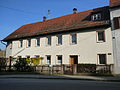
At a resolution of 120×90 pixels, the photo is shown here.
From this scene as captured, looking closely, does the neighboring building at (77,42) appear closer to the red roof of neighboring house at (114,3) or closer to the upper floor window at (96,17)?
the upper floor window at (96,17)

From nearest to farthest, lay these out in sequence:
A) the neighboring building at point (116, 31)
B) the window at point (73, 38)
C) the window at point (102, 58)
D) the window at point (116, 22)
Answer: the neighboring building at point (116, 31), the window at point (116, 22), the window at point (102, 58), the window at point (73, 38)

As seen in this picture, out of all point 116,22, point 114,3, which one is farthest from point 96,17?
point 116,22

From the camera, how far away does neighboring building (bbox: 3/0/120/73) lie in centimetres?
1691

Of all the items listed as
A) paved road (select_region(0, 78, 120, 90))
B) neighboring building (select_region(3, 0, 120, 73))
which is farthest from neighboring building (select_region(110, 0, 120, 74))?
paved road (select_region(0, 78, 120, 90))

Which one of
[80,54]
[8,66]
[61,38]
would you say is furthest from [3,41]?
[80,54]

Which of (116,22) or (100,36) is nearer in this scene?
(116,22)

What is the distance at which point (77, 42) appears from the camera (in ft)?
62.1

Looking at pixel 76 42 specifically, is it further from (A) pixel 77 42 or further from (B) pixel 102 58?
(B) pixel 102 58

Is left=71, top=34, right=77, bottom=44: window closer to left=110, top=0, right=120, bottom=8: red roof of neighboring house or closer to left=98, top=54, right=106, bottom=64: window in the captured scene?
left=98, top=54, right=106, bottom=64: window

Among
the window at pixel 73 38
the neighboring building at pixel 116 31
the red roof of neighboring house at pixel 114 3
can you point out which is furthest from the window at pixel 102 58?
the red roof of neighboring house at pixel 114 3

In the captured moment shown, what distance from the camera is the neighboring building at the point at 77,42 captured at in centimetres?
Answer: 1691

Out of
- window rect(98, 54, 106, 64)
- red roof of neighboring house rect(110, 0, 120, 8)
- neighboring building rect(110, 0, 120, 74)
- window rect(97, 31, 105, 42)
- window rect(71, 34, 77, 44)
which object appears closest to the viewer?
neighboring building rect(110, 0, 120, 74)

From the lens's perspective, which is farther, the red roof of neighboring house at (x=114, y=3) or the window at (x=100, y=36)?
the window at (x=100, y=36)

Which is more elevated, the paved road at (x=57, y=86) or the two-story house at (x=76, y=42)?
the two-story house at (x=76, y=42)
